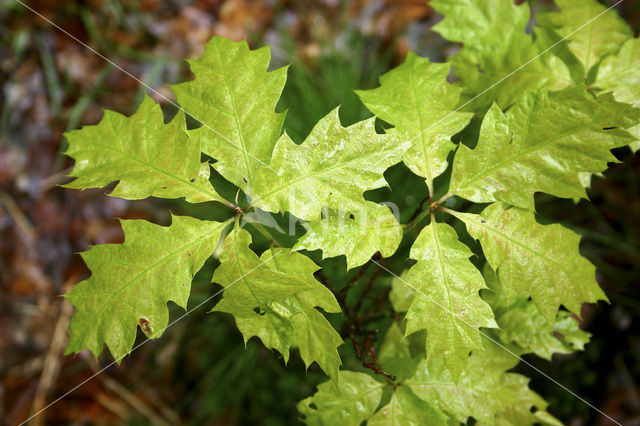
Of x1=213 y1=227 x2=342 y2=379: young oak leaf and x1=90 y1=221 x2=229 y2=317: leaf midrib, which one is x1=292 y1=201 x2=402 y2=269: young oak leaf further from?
x1=90 y1=221 x2=229 y2=317: leaf midrib

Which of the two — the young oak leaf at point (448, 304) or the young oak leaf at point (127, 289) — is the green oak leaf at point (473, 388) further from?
the young oak leaf at point (127, 289)

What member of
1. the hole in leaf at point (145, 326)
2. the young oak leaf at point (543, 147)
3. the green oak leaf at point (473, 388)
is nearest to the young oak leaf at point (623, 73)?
the young oak leaf at point (543, 147)

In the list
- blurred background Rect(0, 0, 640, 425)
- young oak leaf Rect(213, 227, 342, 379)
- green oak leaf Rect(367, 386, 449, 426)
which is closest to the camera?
young oak leaf Rect(213, 227, 342, 379)

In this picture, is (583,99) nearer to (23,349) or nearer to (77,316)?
(77,316)

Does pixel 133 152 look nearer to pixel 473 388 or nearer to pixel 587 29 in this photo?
pixel 473 388

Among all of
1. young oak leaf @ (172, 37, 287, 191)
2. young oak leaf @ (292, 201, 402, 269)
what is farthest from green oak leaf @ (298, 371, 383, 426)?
young oak leaf @ (172, 37, 287, 191)

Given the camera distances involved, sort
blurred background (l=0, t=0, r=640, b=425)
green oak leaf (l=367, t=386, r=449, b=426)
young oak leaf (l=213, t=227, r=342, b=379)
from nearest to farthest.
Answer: young oak leaf (l=213, t=227, r=342, b=379) → green oak leaf (l=367, t=386, r=449, b=426) → blurred background (l=0, t=0, r=640, b=425)
